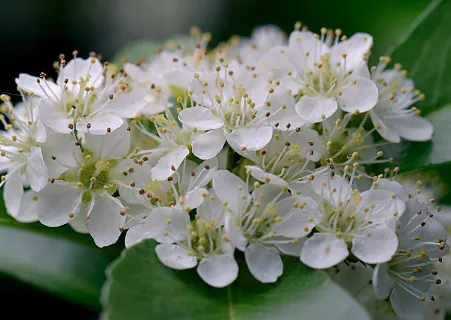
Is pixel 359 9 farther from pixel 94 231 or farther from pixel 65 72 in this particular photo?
pixel 94 231

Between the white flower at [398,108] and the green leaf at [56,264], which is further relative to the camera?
the green leaf at [56,264]

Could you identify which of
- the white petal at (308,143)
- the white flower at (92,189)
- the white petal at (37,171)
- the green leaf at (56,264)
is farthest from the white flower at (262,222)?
the green leaf at (56,264)

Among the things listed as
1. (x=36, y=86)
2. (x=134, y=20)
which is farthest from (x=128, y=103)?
(x=134, y=20)

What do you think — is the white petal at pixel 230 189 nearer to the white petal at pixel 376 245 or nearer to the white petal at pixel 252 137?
the white petal at pixel 252 137

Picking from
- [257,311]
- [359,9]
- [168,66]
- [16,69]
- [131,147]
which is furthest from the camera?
[16,69]

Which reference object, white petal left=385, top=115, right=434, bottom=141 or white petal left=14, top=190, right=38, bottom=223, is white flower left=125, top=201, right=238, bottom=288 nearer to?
white petal left=14, top=190, right=38, bottom=223

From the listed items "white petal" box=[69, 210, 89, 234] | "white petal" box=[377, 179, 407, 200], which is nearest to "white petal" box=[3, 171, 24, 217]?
"white petal" box=[69, 210, 89, 234]

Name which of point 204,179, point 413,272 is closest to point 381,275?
point 413,272
